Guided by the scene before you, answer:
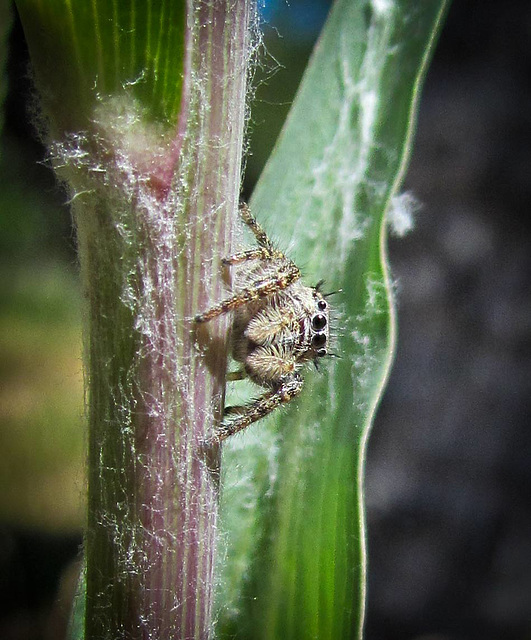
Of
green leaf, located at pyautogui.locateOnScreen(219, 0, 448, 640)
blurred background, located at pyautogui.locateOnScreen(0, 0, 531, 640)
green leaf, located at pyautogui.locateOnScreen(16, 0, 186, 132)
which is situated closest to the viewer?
green leaf, located at pyautogui.locateOnScreen(16, 0, 186, 132)

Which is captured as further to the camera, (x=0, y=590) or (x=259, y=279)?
(x=0, y=590)

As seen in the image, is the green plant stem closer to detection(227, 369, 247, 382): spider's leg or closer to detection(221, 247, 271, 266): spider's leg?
detection(221, 247, 271, 266): spider's leg

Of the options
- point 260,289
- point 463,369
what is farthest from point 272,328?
point 463,369

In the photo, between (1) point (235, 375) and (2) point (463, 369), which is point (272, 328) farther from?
(2) point (463, 369)

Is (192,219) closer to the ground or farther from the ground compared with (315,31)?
closer to the ground

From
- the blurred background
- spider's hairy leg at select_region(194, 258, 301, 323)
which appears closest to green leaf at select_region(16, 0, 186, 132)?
spider's hairy leg at select_region(194, 258, 301, 323)

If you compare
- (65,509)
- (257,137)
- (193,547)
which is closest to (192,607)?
(193,547)

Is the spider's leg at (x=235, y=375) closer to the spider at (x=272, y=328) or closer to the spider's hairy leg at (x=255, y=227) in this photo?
the spider at (x=272, y=328)

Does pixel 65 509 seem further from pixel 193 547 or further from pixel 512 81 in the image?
pixel 512 81
